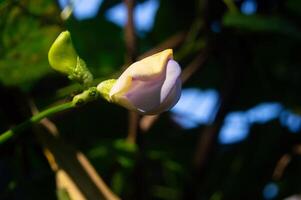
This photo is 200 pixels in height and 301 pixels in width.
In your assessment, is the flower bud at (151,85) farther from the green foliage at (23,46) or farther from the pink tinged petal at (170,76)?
the green foliage at (23,46)

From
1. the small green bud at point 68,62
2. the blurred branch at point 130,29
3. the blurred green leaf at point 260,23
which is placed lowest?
the blurred green leaf at point 260,23

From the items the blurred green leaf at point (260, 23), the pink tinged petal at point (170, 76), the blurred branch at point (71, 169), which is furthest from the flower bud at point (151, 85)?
the blurred green leaf at point (260, 23)

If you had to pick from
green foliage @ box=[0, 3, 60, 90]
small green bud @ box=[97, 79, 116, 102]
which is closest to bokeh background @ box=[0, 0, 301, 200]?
green foliage @ box=[0, 3, 60, 90]

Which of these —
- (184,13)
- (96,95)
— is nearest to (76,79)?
(96,95)

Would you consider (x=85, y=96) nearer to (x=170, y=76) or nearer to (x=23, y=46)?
(x=170, y=76)

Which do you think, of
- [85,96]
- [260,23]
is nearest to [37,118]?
A: [85,96]

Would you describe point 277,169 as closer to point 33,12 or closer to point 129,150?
point 129,150
